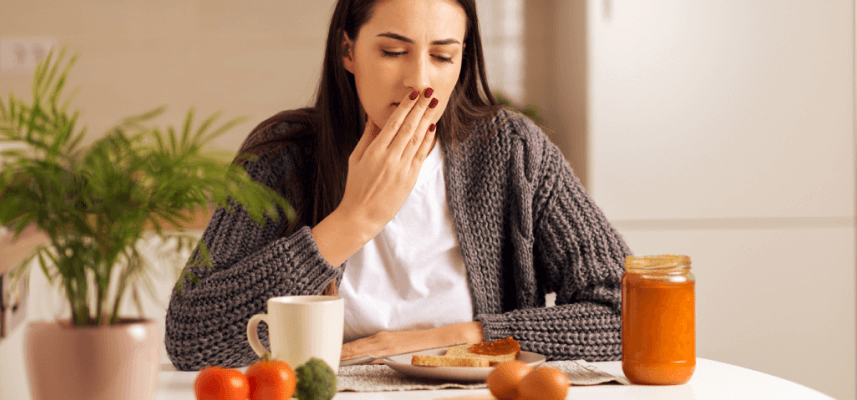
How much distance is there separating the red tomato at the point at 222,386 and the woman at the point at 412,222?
0.38 metres

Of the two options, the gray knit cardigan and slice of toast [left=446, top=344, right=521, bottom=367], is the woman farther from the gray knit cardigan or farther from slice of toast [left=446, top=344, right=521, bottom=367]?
slice of toast [left=446, top=344, right=521, bottom=367]

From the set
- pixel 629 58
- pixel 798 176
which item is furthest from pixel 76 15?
pixel 798 176

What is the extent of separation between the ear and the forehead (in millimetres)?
96

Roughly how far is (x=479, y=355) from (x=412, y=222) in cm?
45

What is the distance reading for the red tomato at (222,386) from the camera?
1.92 feet

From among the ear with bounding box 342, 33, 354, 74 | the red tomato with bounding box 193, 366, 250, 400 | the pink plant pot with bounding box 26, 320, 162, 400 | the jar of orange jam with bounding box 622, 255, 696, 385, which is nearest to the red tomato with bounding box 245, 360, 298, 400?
the red tomato with bounding box 193, 366, 250, 400

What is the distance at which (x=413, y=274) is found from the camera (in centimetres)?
124

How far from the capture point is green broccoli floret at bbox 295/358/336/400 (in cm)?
60

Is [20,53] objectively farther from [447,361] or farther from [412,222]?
[447,361]

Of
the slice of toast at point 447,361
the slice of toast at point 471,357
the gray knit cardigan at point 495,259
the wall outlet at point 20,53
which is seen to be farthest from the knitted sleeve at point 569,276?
the wall outlet at point 20,53

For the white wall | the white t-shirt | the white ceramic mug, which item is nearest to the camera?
the white ceramic mug

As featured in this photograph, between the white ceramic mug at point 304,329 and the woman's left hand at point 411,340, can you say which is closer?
the white ceramic mug at point 304,329

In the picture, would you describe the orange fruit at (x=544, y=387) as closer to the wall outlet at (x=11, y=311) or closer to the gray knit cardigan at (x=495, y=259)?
the gray knit cardigan at (x=495, y=259)

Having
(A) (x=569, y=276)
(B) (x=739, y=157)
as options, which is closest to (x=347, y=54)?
(A) (x=569, y=276)
